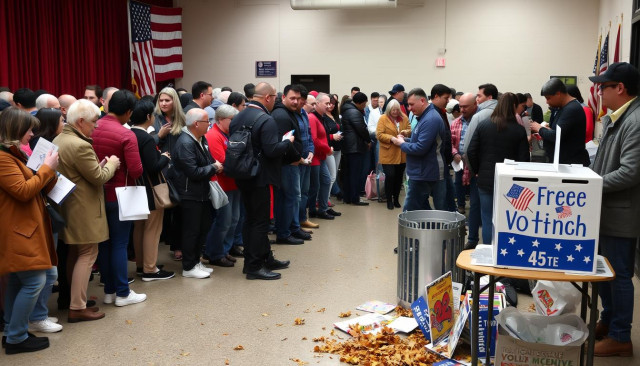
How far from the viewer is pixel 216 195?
16.9 feet

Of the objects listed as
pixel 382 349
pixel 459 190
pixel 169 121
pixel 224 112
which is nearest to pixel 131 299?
pixel 169 121

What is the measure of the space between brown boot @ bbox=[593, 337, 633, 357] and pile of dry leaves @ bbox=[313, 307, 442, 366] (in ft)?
3.22

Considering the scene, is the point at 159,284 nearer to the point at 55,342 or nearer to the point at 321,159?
the point at 55,342

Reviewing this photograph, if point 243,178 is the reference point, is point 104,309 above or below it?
below

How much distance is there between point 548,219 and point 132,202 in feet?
9.58

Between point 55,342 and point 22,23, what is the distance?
7.89 m

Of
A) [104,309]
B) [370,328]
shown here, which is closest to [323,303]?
[370,328]

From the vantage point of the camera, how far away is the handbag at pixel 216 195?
16.9 ft

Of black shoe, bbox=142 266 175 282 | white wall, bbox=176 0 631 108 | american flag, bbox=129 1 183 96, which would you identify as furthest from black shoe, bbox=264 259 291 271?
white wall, bbox=176 0 631 108

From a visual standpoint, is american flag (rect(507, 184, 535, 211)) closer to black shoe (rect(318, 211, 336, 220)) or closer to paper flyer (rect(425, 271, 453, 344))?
paper flyer (rect(425, 271, 453, 344))

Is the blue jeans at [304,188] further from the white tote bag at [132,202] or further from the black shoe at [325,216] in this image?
the white tote bag at [132,202]

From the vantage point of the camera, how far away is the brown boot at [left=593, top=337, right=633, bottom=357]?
3586 mm

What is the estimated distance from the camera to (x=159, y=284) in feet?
16.8

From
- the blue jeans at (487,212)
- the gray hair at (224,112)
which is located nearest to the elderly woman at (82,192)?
the gray hair at (224,112)
